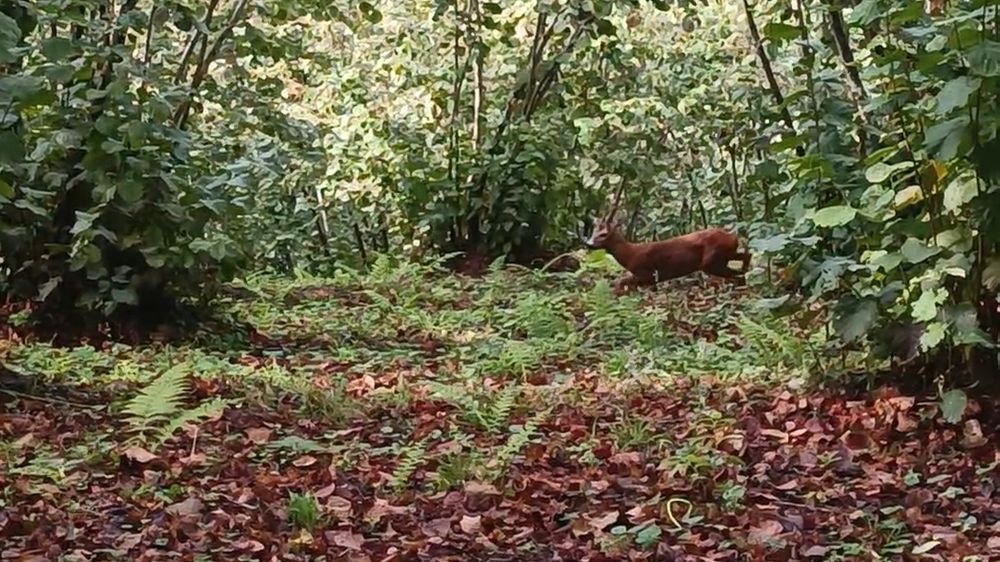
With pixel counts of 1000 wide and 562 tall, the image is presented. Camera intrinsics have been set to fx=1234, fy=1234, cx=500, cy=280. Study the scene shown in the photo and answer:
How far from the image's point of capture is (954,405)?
4.12 m

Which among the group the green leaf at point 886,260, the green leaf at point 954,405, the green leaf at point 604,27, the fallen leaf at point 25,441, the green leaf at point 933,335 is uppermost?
the green leaf at point 604,27

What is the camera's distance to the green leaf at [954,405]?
161 inches

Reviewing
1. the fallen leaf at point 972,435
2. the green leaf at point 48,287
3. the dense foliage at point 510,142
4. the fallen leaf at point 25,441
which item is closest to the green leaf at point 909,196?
the dense foliage at point 510,142

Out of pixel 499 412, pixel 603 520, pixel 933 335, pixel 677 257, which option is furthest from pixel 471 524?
pixel 677 257

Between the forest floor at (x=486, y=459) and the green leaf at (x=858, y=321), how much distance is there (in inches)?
11.1

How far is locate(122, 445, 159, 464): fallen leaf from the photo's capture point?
413cm

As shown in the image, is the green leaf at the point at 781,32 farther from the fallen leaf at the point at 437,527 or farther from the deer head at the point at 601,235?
the deer head at the point at 601,235

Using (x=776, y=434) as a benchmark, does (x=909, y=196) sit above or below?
above

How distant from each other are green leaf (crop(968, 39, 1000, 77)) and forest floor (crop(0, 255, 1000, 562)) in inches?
47.7

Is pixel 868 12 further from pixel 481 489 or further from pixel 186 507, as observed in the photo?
pixel 186 507

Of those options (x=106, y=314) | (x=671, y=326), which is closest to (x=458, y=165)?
(x=671, y=326)

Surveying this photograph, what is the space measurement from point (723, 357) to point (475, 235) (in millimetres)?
6173

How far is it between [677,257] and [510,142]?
2633 mm

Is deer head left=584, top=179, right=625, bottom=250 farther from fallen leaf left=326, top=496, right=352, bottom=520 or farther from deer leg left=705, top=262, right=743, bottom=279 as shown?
fallen leaf left=326, top=496, right=352, bottom=520
